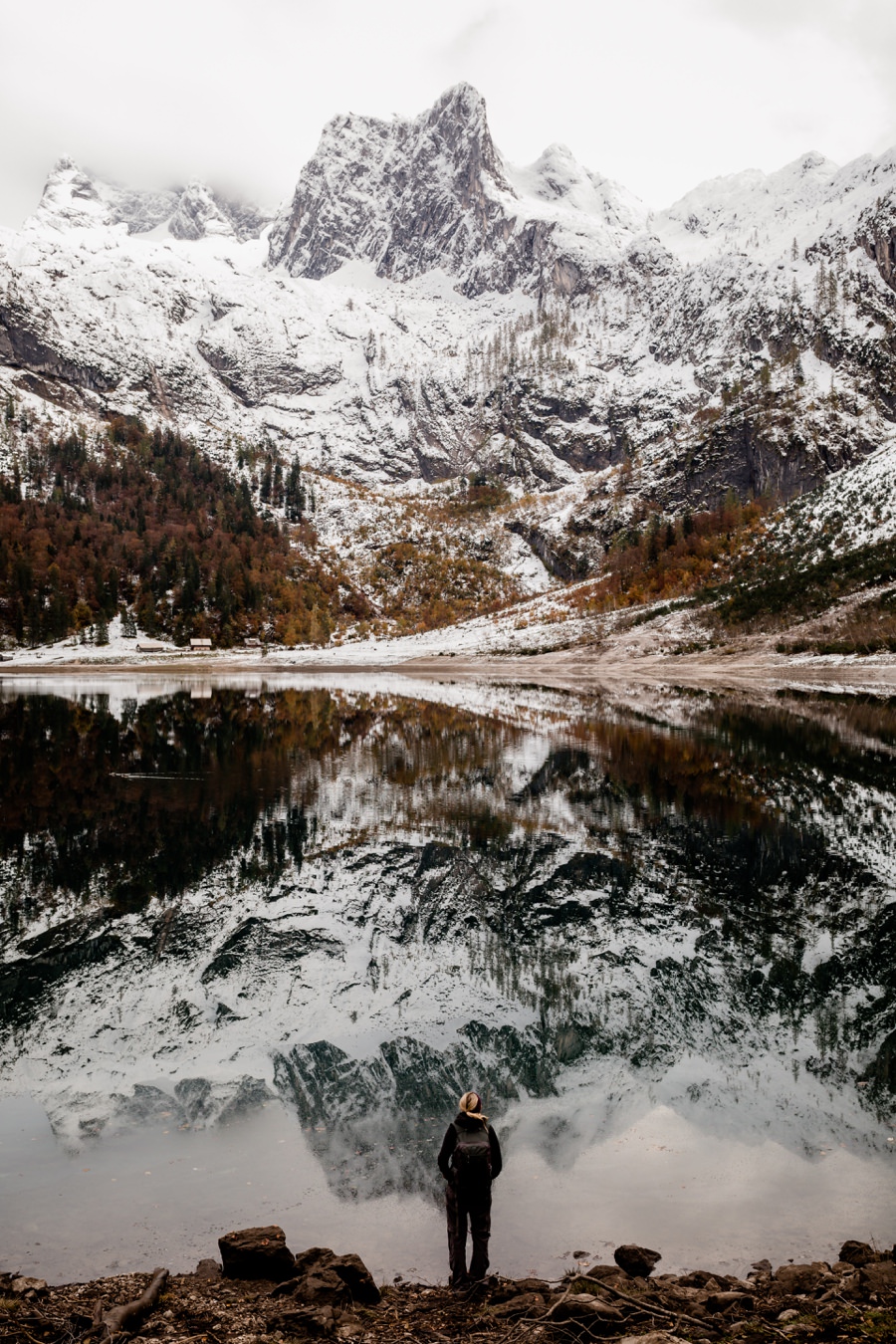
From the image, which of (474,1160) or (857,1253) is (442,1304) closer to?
(474,1160)

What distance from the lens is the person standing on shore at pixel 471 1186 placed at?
273 inches

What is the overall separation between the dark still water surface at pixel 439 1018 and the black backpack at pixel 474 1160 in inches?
33.0

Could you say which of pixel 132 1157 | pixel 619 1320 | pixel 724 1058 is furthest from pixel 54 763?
pixel 619 1320

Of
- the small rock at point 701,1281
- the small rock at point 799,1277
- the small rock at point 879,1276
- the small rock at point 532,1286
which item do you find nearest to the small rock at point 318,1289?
the small rock at point 532,1286

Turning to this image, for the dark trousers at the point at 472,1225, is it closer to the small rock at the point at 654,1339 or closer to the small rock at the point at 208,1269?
the small rock at the point at 654,1339

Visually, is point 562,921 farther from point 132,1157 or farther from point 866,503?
point 866,503

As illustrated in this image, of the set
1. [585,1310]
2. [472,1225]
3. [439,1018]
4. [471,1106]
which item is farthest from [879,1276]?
[439,1018]

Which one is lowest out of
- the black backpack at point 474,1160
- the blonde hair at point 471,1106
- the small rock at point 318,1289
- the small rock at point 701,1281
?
the small rock at point 701,1281

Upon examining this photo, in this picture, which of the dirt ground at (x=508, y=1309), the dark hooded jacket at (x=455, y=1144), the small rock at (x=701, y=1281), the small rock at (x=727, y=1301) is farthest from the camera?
the dark hooded jacket at (x=455, y=1144)

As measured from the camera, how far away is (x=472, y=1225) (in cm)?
708

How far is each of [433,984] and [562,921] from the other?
12.2 feet

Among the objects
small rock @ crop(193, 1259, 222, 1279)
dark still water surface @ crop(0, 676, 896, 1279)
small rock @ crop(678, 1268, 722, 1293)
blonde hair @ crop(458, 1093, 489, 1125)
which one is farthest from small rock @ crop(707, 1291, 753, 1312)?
small rock @ crop(193, 1259, 222, 1279)

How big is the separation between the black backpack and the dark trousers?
8cm

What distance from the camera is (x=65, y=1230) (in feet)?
24.3
